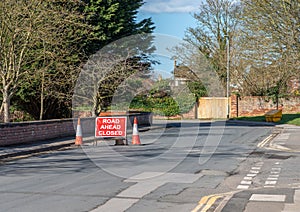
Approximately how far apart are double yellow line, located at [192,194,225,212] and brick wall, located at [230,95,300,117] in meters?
41.0

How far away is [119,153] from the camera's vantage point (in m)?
16.9

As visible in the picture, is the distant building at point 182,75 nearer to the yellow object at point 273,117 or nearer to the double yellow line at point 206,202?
the yellow object at point 273,117

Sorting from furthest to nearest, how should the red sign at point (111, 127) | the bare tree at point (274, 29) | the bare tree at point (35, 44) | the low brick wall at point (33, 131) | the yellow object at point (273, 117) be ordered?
the yellow object at point (273, 117), the bare tree at point (274, 29), the bare tree at point (35, 44), the red sign at point (111, 127), the low brick wall at point (33, 131)

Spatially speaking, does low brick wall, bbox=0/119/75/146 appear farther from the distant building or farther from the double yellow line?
the distant building

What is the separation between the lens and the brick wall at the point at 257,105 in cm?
4920

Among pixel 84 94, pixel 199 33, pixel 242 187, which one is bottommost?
pixel 242 187

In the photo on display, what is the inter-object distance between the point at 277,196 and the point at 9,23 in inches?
582

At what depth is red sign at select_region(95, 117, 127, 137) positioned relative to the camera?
1938 cm

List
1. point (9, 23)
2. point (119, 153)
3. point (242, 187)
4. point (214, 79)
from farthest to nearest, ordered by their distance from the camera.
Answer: point (214, 79), point (9, 23), point (119, 153), point (242, 187)

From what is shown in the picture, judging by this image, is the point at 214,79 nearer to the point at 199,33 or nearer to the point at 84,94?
the point at 199,33

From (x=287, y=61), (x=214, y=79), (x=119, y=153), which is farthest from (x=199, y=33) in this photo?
(x=119, y=153)

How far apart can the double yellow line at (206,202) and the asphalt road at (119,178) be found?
0.12 meters

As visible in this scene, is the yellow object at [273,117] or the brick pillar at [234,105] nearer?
the yellow object at [273,117]

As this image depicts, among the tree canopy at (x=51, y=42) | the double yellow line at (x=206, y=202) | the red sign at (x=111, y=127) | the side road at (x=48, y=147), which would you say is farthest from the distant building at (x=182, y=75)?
the double yellow line at (x=206, y=202)
